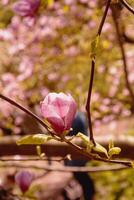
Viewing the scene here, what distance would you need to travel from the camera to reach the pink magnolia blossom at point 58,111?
915 mm

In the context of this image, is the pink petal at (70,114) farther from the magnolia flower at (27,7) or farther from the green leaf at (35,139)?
the magnolia flower at (27,7)

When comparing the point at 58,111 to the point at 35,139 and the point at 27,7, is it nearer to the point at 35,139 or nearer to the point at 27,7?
the point at 35,139

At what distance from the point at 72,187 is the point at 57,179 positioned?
0.62 ft

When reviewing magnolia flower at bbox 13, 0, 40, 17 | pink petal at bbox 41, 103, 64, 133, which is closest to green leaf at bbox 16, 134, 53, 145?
pink petal at bbox 41, 103, 64, 133

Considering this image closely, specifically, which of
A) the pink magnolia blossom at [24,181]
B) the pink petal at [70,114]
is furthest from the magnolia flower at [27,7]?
the pink petal at [70,114]

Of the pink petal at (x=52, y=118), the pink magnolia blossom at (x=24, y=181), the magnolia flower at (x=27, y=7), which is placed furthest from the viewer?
the pink magnolia blossom at (x=24, y=181)

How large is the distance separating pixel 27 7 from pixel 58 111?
0.77 meters

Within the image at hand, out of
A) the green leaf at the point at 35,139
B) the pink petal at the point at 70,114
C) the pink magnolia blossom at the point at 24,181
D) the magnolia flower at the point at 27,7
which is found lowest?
the pink magnolia blossom at the point at 24,181

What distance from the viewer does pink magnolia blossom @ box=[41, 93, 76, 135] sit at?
92cm

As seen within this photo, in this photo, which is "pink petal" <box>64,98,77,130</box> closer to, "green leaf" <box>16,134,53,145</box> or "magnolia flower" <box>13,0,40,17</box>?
"green leaf" <box>16,134,53,145</box>

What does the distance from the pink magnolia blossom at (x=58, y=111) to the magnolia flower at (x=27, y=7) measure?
702 millimetres

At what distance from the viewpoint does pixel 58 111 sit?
935 mm

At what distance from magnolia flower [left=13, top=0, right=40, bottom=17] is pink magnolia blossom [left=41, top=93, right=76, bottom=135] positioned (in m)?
0.70

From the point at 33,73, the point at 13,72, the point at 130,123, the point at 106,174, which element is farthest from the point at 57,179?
the point at 130,123
